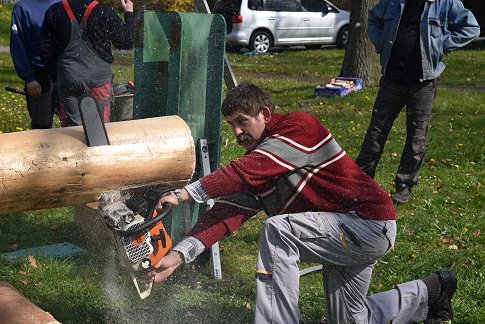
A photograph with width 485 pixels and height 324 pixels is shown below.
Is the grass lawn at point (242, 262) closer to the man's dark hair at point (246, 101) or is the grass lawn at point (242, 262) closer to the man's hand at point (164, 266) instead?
the man's hand at point (164, 266)

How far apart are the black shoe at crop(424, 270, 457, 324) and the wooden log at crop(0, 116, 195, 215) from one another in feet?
5.59

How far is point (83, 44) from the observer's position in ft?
19.6

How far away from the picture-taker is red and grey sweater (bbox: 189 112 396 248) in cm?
367

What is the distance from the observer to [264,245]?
364 cm

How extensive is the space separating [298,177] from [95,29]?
286 centimetres

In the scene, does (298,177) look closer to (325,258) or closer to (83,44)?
(325,258)

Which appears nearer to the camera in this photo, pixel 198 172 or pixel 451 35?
pixel 198 172

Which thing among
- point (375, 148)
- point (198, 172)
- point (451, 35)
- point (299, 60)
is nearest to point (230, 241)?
point (198, 172)

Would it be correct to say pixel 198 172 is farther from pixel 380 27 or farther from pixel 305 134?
pixel 380 27

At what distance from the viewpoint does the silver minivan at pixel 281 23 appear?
763 inches

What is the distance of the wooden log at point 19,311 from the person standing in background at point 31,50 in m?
3.05

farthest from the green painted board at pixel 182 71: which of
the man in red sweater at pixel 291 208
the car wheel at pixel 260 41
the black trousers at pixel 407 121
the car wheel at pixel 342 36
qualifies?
the car wheel at pixel 342 36

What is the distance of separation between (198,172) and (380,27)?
9.56ft

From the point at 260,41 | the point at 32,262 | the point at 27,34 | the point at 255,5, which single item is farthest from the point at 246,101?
the point at 255,5
